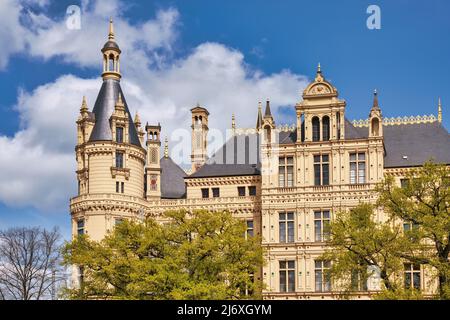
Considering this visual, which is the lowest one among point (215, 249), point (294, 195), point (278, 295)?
point (278, 295)

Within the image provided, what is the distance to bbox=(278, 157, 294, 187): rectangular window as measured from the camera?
6297cm

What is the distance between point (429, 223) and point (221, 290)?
12.3 metres

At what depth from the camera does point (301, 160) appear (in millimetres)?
62531

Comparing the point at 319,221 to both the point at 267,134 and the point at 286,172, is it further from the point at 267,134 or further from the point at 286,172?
the point at 267,134

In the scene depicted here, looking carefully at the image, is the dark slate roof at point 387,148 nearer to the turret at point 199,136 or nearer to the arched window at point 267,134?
the arched window at point 267,134

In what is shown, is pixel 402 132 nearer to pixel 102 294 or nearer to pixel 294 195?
pixel 294 195

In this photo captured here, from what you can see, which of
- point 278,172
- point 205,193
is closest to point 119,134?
point 205,193

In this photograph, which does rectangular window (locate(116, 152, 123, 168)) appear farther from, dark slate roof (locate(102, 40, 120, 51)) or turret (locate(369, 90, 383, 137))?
turret (locate(369, 90, 383, 137))

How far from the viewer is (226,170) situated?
219ft

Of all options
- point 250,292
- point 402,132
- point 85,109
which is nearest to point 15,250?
point 85,109

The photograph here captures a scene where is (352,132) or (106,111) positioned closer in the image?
(352,132)

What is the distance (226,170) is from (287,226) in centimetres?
798

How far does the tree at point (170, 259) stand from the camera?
4631 cm

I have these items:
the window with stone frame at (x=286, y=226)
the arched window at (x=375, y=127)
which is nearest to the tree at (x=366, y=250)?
the window with stone frame at (x=286, y=226)
